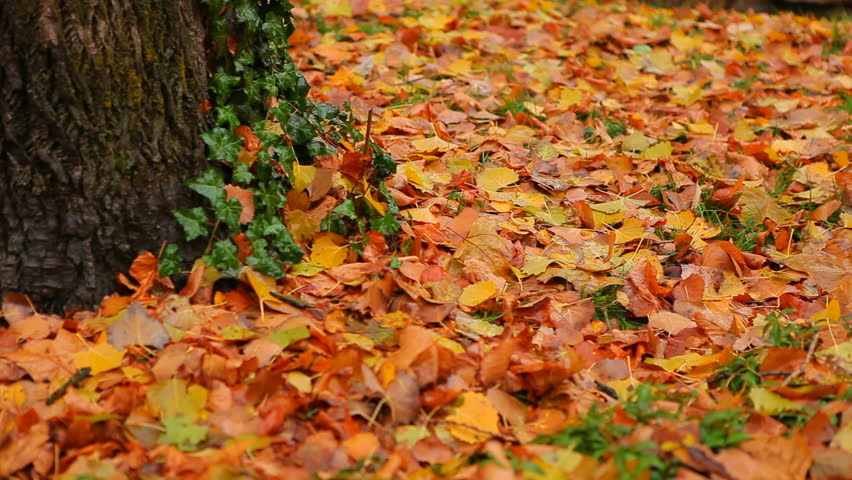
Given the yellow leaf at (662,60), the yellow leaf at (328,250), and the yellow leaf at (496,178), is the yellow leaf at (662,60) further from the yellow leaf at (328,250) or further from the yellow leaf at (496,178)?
the yellow leaf at (328,250)

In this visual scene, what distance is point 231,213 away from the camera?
6.33 feet

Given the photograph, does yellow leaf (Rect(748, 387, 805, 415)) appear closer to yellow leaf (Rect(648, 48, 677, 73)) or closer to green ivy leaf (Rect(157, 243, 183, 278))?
green ivy leaf (Rect(157, 243, 183, 278))

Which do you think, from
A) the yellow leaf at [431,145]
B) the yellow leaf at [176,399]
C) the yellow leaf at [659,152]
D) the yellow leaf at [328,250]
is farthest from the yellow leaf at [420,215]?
the yellow leaf at [659,152]

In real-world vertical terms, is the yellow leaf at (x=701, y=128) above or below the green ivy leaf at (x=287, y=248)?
above

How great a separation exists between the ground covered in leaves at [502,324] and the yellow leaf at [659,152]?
0.01 meters

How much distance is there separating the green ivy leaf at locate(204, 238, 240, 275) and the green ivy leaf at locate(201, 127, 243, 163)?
0.68 ft

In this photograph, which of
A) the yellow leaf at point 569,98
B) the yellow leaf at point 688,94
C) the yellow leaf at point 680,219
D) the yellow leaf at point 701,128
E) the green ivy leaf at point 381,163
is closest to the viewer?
the green ivy leaf at point 381,163

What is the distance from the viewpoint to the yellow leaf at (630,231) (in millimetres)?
2436

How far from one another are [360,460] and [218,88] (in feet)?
3.29

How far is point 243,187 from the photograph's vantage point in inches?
79.1

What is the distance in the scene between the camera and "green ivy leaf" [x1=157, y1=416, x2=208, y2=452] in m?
1.58

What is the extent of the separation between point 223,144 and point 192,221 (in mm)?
208

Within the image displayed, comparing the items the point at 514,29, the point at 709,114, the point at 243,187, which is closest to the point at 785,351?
the point at 243,187

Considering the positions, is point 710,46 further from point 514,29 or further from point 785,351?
point 785,351
